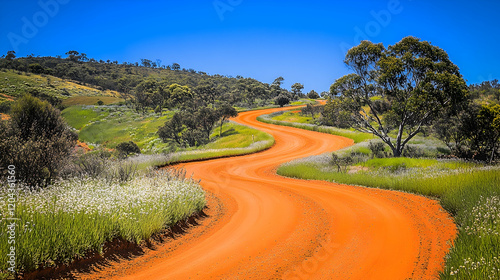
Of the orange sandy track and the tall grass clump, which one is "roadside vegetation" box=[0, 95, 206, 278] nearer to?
the tall grass clump

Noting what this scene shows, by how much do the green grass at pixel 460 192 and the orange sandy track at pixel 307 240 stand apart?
568 mm

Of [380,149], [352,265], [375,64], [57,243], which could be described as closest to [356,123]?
[380,149]

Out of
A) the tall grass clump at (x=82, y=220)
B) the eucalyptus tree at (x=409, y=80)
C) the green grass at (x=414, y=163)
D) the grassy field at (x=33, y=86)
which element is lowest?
the tall grass clump at (x=82, y=220)

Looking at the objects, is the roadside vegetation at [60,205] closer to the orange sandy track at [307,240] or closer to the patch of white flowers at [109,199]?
the patch of white flowers at [109,199]

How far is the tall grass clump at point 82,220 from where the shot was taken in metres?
5.14

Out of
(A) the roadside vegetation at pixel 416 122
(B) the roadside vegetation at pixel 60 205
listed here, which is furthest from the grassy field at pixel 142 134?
(B) the roadside vegetation at pixel 60 205

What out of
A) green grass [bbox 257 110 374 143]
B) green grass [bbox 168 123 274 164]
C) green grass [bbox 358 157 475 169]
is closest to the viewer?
green grass [bbox 358 157 475 169]

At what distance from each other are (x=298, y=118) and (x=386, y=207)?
5012cm

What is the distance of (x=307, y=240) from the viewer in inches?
285

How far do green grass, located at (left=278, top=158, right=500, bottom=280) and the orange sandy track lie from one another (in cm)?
57

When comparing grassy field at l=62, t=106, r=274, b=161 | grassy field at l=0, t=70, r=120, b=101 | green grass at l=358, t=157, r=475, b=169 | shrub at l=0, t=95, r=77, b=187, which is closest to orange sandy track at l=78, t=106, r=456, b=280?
green grass at l=358, t=157, r=475, b=169

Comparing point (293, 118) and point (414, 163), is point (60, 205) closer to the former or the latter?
point (414, 163)

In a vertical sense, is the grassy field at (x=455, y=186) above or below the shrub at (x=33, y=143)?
below

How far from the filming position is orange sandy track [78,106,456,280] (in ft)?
18.7
